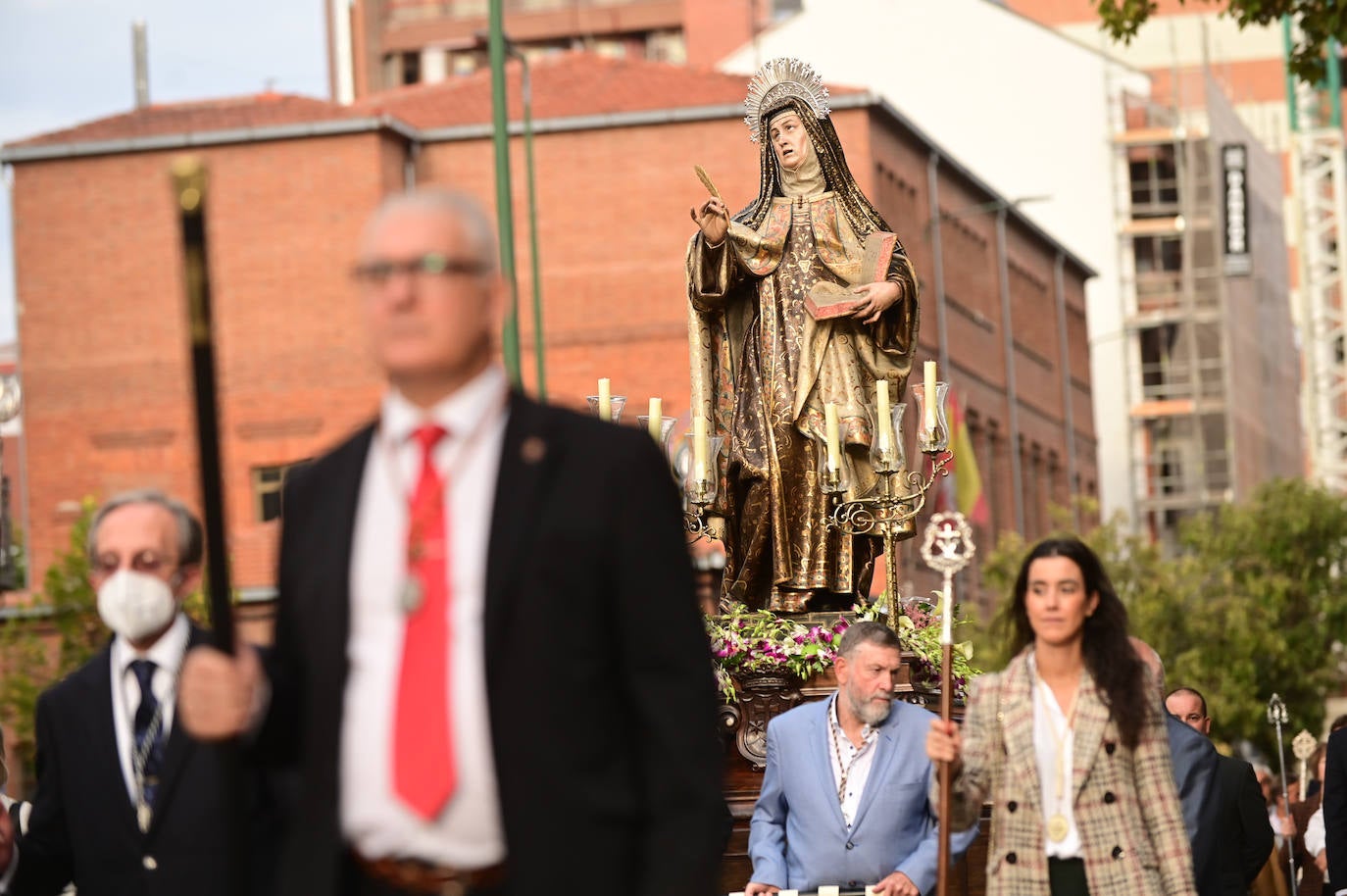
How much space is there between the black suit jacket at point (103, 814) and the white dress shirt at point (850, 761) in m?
3.74

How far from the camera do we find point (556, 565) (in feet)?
16.1

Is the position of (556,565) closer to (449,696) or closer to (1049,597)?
(449,696)

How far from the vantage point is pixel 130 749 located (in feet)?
22.9

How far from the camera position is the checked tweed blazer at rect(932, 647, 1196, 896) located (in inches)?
312

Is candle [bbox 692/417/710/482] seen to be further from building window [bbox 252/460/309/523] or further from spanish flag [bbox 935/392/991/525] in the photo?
building window [bbox 252/460/309/523]

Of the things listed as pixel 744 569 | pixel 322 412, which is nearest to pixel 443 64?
pixel 322 412

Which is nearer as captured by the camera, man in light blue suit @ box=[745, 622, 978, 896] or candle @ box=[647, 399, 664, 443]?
Answer: man in light blue suit @ box=[745, 622, 978, 896]

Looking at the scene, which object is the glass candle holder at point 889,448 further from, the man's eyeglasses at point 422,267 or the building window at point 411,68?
the building window at point 411,68

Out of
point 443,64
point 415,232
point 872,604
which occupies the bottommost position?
point 872,604

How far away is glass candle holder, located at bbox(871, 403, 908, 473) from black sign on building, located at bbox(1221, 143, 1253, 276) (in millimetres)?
61205

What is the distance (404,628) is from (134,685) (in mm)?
2300

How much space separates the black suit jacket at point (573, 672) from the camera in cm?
484

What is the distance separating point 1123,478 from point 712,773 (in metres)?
79.2

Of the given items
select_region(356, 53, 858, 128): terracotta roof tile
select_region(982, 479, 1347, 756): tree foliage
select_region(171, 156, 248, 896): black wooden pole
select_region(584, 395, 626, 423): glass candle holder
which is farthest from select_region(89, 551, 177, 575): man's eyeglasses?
select_region(356, 53, 858, 128): terracotta roof tile
